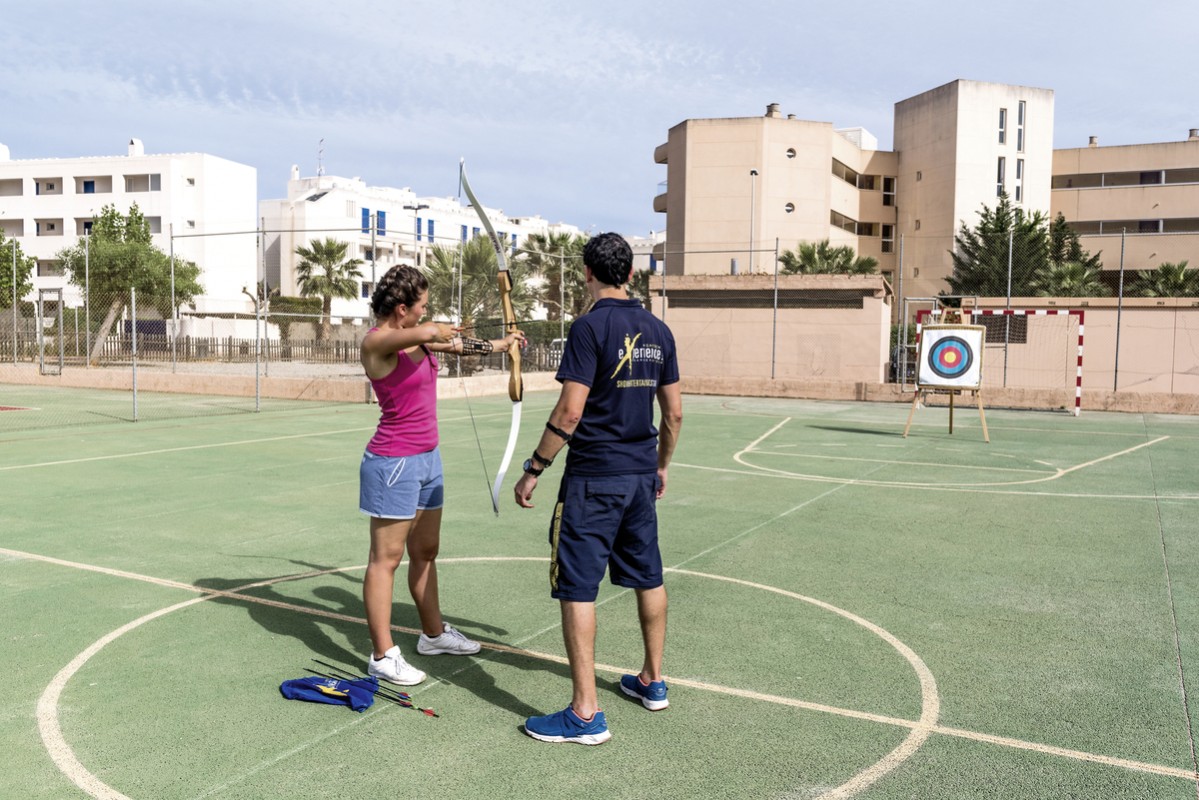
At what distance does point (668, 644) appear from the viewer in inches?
218

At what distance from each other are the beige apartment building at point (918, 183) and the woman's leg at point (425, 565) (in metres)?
43.1

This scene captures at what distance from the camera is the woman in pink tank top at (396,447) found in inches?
187

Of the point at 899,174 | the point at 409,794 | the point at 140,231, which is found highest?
the point at 899,174

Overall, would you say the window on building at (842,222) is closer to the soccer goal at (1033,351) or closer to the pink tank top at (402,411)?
the soccer goal at (1033,351)

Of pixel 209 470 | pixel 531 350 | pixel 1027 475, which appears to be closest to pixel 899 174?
pixel 531 350

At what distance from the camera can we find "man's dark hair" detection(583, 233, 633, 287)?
4.33 metres

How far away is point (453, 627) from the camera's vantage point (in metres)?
5.73

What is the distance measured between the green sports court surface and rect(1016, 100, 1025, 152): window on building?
180 feet

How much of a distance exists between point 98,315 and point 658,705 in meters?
38.5

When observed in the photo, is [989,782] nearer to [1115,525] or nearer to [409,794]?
[409,794]

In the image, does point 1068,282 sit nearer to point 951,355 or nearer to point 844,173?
point 951,355

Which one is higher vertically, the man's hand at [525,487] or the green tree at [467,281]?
the green tree at [467,281]

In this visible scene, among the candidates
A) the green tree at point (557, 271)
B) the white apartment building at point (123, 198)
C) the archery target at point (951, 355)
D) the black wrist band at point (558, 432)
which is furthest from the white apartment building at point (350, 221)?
the black wrist band at point (558, 432)

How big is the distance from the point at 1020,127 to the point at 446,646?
64.1 meters
